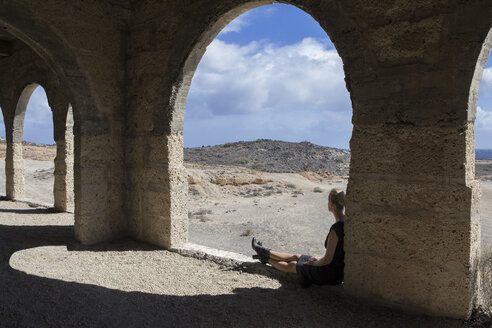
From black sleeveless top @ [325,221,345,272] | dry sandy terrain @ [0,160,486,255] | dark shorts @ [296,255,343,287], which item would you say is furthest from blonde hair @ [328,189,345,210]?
dry sandy terrain @ [0,160,486,255]

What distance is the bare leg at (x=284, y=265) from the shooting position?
13.0 ft

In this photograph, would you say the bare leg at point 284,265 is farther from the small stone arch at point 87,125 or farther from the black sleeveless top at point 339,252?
the small stone arch at point 87,125

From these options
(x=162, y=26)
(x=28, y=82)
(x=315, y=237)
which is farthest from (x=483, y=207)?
(x=28, y=82)

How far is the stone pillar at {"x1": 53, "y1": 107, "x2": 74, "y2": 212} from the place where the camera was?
8.55 meters

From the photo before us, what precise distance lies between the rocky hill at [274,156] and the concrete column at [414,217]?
20324 millimetres

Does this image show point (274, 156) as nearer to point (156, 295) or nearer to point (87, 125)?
point (87, 125)

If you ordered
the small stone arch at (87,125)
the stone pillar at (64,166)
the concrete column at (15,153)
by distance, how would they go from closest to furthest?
the small stone arch at (87,125) < the stone pillar at (64,166) < the concrete column at (15,153)

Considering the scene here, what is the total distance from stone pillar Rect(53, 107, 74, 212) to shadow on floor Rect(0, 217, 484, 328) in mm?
4770

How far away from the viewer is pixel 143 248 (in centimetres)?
529

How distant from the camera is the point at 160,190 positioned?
5.23 m

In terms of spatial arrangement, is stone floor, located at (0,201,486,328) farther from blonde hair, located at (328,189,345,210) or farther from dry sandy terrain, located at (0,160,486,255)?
dry sandy terrain, located at (0,160,486,255)

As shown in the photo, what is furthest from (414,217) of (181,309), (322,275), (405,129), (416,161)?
(181,309)

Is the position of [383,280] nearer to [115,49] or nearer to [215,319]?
[215,319]

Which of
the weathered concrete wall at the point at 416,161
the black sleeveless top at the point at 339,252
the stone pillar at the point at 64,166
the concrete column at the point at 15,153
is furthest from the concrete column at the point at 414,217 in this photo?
the concrete column at the point at 15,153
